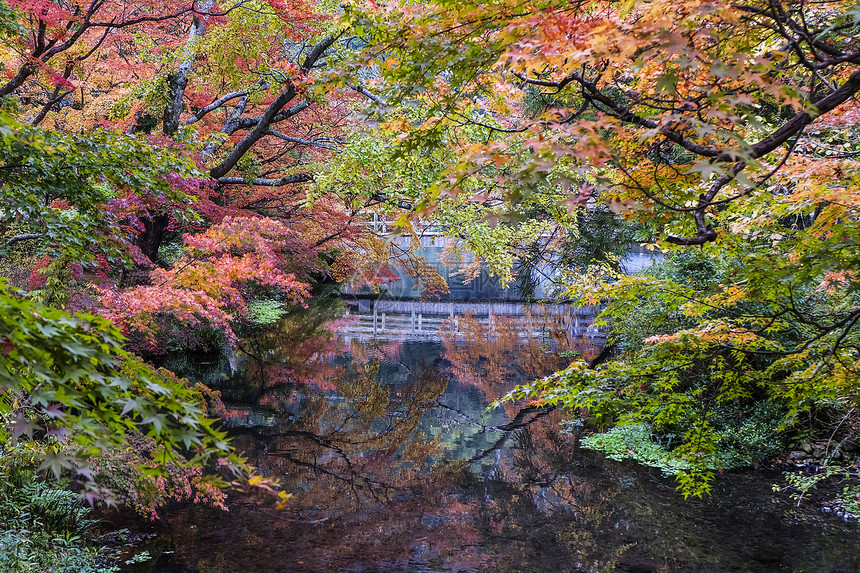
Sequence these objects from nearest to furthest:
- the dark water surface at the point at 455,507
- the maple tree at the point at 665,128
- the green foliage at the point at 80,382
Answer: the green foliage at the point at 80,382, the maple tree at the point at 665,128, the dark water surface at the point at 455,507

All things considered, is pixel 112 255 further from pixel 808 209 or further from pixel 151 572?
pixel 808 209

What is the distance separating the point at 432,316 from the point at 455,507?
603 inches

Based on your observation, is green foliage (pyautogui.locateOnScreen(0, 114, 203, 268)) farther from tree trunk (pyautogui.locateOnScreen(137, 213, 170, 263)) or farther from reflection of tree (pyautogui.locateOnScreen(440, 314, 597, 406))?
reflection of tree (pyautogui.locateOnScreen(440, 314, 597, 406))

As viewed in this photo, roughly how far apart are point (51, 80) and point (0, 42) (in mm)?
1185

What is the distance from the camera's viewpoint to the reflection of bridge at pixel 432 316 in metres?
17.4

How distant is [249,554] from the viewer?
16.4 ft

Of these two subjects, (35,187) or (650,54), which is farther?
(35,187)

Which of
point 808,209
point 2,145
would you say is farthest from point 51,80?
point 808,209

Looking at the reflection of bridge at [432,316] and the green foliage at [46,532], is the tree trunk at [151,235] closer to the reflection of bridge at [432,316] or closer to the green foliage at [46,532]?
the green foliage at [46,532]

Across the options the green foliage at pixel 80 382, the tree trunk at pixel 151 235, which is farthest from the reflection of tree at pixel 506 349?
the green foliage at pixel 80 382

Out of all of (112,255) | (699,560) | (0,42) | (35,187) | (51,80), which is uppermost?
(0,42)

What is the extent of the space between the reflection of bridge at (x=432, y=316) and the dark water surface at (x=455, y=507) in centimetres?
673

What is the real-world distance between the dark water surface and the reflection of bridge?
6.73m

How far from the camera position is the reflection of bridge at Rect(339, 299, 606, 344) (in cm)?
1742
